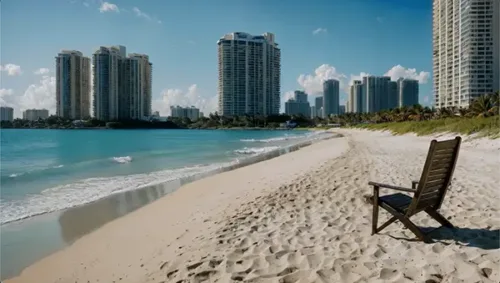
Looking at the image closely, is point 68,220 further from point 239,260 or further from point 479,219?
point 479,219

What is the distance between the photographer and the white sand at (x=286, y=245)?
11.0 ft

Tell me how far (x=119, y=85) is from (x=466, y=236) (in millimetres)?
159270

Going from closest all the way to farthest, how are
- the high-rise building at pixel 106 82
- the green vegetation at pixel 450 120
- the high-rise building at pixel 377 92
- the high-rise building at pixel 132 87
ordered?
the green vegetation at pixel 450 120 < the high-rise building at pixel 106 82 < the high-rise building at pixel 132 87 < the high-rise building at pixel 377 92

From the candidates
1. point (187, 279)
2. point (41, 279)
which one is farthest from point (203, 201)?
point (187, 279)

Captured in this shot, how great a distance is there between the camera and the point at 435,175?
4020 mm

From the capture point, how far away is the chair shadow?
12.6 ft

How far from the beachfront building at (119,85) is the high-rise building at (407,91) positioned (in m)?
116

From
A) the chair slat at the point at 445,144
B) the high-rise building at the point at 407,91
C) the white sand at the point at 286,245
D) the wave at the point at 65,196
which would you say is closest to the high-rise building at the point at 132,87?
the high-rise building at the point at 407,91

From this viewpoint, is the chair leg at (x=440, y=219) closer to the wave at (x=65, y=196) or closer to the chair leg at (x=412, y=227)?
the chair leg at (x=412, y=227)

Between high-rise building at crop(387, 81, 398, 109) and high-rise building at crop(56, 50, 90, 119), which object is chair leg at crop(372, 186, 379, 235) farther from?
high-rise building at crop(387, 81, 398, 109)

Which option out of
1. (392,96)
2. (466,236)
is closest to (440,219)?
(466,236)

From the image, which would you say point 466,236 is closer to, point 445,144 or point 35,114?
point 445,144

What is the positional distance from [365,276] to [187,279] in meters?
1.65

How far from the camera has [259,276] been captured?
3.34 m
